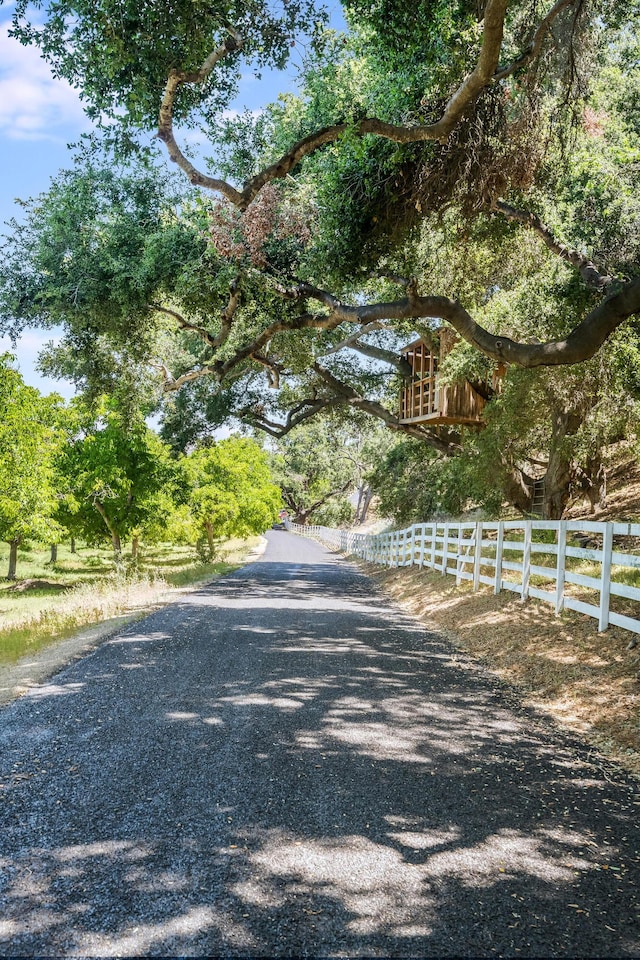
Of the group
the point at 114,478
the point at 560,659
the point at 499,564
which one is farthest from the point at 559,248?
the point at 114,478

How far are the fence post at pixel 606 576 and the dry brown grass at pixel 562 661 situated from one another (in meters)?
0.14

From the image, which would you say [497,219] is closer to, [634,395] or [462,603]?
[634,395]

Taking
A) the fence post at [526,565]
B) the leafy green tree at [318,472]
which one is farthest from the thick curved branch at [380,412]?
the leafy green tree at [318,472]

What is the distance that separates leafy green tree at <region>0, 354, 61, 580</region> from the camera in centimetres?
1928

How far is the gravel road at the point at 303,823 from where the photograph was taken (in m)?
2.79

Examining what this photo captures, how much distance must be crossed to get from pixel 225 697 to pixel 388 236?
727 cm

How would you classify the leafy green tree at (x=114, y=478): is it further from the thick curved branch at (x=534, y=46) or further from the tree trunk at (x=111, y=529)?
the thick curved branch at (x=534, y=46)

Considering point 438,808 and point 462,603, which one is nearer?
point 438,808

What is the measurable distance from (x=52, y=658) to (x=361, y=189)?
23.3ft

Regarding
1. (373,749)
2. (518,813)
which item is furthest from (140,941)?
(373,749)

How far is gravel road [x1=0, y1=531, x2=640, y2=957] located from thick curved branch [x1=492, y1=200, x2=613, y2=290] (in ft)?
21.2

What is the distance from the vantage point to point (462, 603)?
39.7 feet

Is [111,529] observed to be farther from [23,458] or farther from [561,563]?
[561,563]

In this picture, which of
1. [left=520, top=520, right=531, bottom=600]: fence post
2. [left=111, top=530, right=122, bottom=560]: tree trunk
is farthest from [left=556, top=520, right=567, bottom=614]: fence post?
[left=111, top=530, right=122, bottom=560]: tree trunk
